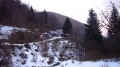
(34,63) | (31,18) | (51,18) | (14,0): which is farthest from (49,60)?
(51,18)

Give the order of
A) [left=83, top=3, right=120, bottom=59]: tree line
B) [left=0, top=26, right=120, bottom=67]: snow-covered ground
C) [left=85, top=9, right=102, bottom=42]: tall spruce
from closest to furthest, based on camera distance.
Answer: [left=83, top=3, right=120, bottom=59]: tree line
[left=0, top=26, right=120, bottom=67]: snow-covered ground
[left=85, top=9, right=102, bottom=42]: tall spruce

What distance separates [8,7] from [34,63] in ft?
85.4

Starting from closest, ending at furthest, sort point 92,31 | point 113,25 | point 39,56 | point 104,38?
point 113,25
point 39,56
point 104,38
point 92,31

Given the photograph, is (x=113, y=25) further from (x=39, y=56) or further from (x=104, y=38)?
(x=104, y=38)

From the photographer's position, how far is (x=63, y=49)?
30.6 metres

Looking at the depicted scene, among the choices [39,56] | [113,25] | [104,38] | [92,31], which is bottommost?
[39,56]

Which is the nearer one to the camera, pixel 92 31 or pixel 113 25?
pixel 113 25

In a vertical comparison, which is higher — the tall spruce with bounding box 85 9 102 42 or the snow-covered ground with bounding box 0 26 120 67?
the tall spruce with bounding box 85 9 102 42

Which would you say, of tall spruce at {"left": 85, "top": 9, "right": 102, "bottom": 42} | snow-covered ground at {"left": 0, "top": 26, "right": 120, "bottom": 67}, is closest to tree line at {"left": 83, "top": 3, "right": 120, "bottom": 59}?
tall spruce at {"left": 85, "top": 9, "right": 102, "bottom": 42}

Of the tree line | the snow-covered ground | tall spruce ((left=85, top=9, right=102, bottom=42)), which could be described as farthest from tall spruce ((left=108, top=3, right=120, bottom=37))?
Result: tall spruce ((left=85, top=9, right=102, bottom=42))

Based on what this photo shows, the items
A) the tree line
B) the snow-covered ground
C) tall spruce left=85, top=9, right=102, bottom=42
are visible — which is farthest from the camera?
tall spruce left=85, top=9, right=102, bottom=42

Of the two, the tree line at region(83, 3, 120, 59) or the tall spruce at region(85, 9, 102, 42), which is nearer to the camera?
the tree line at region(83, 3, 120, 59)

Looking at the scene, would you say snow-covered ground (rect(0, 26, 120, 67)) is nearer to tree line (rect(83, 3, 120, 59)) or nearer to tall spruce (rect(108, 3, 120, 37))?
tree line (rect(83, 3, 120, 59))

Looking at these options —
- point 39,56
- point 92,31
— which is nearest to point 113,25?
point 39,56
